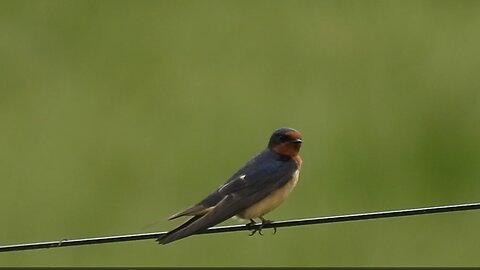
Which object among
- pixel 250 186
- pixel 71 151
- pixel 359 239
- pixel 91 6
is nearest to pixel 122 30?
pixel 91 6

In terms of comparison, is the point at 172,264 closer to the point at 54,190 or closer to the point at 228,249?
the point at 228,249

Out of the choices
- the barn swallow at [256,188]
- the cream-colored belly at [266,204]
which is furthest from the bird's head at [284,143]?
the cream-colored belly at [266,204]

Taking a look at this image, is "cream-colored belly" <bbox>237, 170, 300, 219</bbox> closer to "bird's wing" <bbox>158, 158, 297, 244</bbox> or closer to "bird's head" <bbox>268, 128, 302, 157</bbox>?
"bird's wing" <bbox>158, 158, 297, 244</bbox>

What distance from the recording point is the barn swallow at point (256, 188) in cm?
574

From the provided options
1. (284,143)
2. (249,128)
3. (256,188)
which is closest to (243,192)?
(256,188)

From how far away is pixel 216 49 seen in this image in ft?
50.8

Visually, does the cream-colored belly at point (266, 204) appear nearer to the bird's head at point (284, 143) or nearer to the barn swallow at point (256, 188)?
Result: the barn swallow at point (256, 188)

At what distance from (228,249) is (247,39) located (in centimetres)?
497

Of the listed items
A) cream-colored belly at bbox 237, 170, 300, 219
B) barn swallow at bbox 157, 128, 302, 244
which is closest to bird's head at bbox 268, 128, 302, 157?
barn swallow at bbox 157, 128, 302, 244

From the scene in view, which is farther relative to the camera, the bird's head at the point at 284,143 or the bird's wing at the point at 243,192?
the bird's head at the point at 284,143

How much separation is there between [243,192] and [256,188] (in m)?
0.09

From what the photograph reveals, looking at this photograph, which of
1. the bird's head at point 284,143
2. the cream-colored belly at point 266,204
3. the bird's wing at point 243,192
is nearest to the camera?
the bird's wing at point 243,192

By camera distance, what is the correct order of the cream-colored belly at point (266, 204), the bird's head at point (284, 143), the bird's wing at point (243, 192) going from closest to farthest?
the bird's wing at point (243, 192) < the cream-colored belly at point (266, 204) < the bird's head at point (284, 143)

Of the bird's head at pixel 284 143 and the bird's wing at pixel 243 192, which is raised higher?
the bird's head at pixel 284 143
